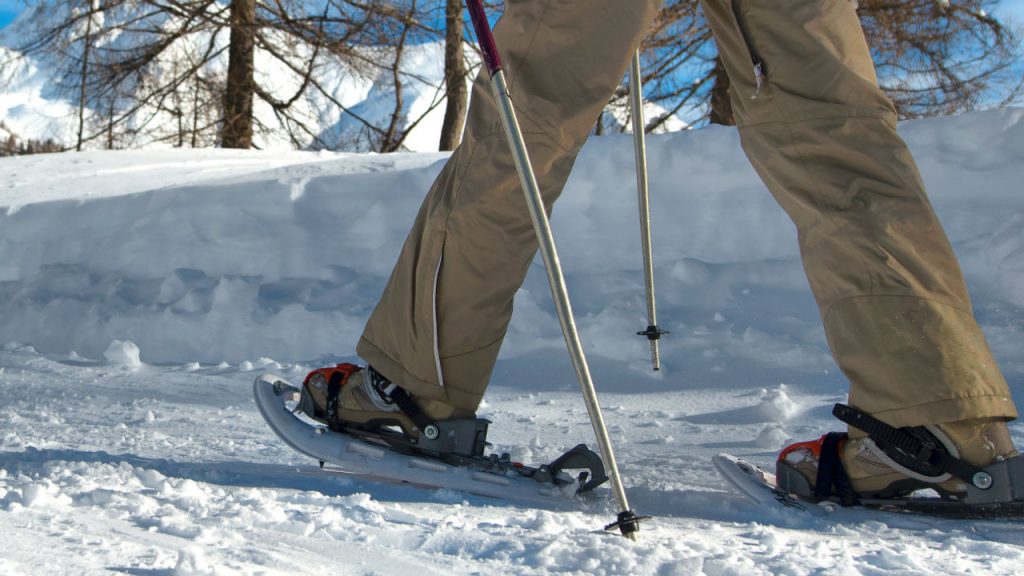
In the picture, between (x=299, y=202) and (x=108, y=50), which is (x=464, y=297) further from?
(x=108, y=50)

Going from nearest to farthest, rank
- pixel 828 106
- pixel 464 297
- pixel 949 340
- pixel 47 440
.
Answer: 1. pixel 949 340
2. pixel 828 106
3. pixel 464 297
4. pixel 47 440

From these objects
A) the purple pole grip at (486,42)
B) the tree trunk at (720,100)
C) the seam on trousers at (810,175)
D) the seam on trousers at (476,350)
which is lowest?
the seam on trousers at (476,350)

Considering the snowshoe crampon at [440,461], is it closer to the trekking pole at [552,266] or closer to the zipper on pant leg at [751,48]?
the trekking pole at [552,266]

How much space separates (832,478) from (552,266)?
27.5 inches

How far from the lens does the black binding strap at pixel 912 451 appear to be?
162cm

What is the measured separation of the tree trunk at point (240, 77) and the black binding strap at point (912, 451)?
1067cm

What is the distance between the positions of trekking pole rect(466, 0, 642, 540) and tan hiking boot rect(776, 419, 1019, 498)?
0.46 metres

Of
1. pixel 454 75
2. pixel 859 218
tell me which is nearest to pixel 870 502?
pixel 859 218

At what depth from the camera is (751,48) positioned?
5.78 feet

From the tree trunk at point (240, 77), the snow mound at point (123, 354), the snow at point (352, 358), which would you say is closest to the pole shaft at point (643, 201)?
the snow at point (352, 358)

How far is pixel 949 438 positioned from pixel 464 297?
2.89 ft

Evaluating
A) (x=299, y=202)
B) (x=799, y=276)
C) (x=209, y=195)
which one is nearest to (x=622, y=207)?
(x=799, y=276)

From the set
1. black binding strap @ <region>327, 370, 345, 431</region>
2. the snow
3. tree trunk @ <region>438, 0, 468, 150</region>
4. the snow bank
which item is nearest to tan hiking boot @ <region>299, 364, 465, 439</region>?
black binding strap @ <region>327, 370, 345, 431</region>

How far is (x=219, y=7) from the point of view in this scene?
12.0 m
